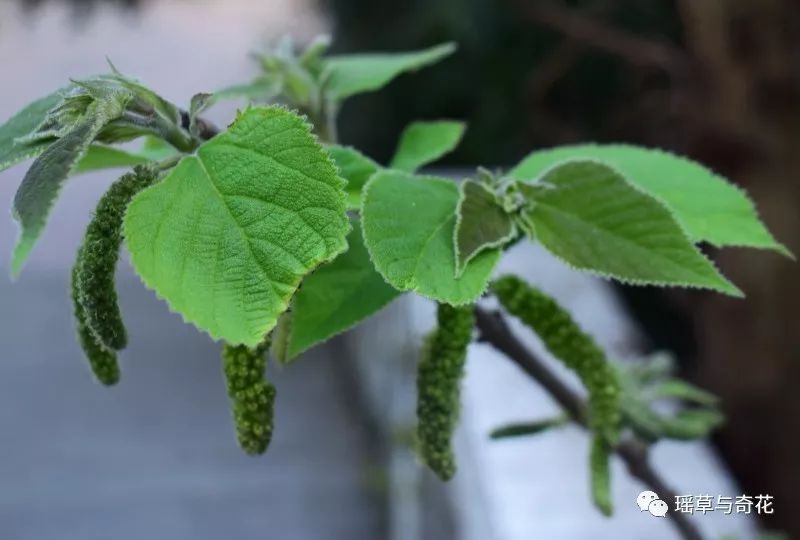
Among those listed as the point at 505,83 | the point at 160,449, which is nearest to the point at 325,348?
the point at 160,449

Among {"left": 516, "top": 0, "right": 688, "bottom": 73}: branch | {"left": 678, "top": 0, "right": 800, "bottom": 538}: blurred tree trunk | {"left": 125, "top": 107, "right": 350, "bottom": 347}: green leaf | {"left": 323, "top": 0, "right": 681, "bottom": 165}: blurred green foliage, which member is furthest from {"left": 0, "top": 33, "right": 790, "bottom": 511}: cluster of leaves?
{"left": 323, "top": 0, "right": 681, "bottom": 165}: blurred green foliage

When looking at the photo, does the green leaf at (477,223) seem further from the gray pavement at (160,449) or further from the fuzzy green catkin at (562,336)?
the gray pavement at (160,449)

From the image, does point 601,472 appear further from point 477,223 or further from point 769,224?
point 769,224

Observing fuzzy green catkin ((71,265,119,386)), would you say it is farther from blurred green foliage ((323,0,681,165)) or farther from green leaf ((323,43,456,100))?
blurred green foliage ((323,0,681,165))

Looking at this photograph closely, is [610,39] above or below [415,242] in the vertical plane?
below

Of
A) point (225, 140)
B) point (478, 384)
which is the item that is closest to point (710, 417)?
point (225, 140)

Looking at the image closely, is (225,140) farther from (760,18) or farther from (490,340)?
(760,18)

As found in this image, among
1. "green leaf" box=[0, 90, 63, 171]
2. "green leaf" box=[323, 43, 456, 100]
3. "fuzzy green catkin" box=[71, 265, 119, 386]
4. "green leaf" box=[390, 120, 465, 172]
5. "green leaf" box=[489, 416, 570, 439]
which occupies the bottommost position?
"green leaf" box=[489, 416, 570, 439]
